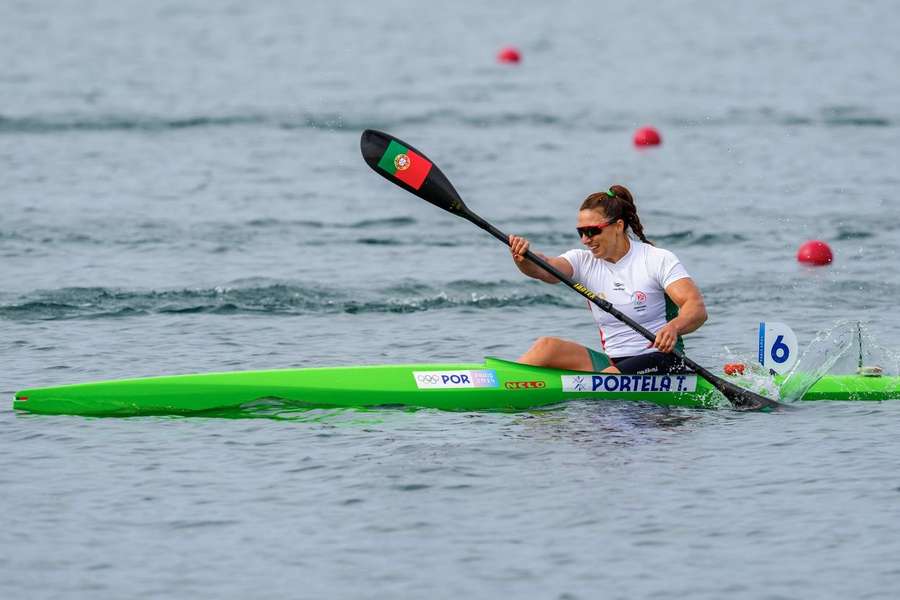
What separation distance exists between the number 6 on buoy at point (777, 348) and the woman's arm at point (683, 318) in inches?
34.7

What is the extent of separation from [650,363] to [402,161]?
7.26 ft

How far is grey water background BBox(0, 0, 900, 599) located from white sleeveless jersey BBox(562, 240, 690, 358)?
574 millimetres

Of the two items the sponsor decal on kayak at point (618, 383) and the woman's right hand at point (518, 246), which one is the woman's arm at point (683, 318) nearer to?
the sponsor decal on kayak at point (618, 383)

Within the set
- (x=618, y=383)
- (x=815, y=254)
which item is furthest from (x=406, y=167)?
(x=815, y=254)

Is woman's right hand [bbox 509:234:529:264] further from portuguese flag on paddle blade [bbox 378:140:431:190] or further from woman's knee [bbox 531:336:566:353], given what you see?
portuguese flag on paddle blade [bbox 378:140:431:190]

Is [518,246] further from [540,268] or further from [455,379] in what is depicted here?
[455,379]

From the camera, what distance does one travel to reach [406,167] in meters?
10.7

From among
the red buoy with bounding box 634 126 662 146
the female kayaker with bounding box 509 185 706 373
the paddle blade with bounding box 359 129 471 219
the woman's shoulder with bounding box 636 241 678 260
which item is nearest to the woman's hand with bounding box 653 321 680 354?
the female kayaker with bounding box 509 185 706 373

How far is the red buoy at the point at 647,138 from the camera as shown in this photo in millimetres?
24719

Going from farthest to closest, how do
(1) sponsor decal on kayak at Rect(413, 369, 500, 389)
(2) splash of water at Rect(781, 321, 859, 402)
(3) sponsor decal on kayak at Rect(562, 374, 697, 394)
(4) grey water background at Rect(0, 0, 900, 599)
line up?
1. (2) splash of water at Rect(781, 321, 859, 402)
2. (1) sponsor decal on kayak at Rect(413, 369, 500, 389)
3. (3) sponsor decal on kayak at Rect(562, 374, 697, 394)
4. (4) grey water background at Rect(0, 0, 900, 599)

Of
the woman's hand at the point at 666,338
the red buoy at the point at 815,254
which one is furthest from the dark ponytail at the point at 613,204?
the red buoy at the point at 815,254

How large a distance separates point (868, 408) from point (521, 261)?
2.64 metres

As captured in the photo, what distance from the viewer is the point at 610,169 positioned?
22938mm

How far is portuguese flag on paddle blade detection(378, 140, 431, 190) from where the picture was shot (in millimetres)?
10641
